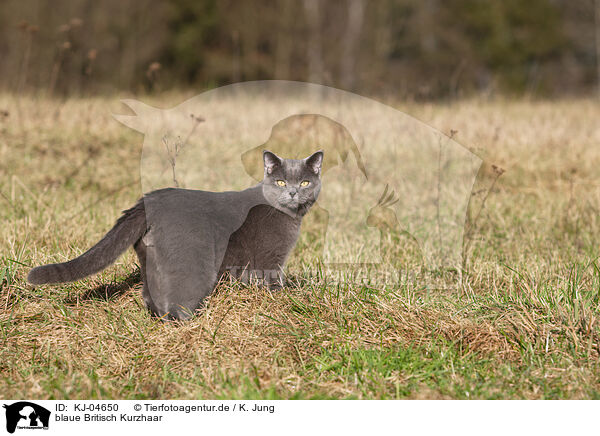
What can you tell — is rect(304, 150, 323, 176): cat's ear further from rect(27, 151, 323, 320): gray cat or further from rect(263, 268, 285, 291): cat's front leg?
rect(263, 268, 285, 291): cat's front leg

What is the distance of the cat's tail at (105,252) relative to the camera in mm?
2402

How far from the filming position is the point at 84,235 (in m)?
3.57

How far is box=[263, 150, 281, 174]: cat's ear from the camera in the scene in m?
2.68

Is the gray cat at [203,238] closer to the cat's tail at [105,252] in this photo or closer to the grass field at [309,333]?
the cat's tail at [105,252]

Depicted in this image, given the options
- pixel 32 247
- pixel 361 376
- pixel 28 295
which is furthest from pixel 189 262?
pixel 32 247

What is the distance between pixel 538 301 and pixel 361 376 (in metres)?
1.01

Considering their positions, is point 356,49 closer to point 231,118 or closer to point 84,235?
point 231,118

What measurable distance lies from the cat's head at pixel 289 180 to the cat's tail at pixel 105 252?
0.64 metres

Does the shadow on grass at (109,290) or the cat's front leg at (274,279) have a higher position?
the cat's front leg at (274,279)

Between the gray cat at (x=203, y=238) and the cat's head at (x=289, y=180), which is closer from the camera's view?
the gray cat at (x=203, y=238)
